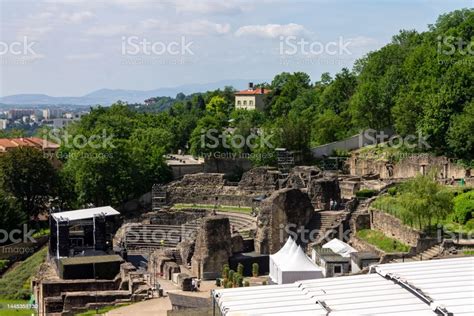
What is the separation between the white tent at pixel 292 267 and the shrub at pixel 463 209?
8603mm

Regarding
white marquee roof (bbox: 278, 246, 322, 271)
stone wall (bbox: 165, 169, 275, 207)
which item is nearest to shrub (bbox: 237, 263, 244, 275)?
white marquee roof (bbox: 278, 246, 322, 271)

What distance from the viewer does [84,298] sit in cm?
3797

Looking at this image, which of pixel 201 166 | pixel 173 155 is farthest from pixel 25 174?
pixel 173 155

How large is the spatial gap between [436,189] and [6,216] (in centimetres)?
3561

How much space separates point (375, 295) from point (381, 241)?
19.7 metres

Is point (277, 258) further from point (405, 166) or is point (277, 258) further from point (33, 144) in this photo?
point (33, 144)

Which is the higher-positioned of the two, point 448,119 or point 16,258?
point 448,119

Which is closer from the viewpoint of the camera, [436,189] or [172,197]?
[436,189]

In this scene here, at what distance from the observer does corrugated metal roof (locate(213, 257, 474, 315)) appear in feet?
76.3

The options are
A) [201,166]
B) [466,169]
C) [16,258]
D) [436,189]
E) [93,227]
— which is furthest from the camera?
[201,166]

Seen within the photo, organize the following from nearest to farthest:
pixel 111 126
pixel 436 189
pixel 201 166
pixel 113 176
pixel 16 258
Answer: pixel 436 189 → pixel 16 258 → pixel 113 176 → pixel 201 166 → pixel 111 126

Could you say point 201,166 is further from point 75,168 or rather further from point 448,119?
point 448,119

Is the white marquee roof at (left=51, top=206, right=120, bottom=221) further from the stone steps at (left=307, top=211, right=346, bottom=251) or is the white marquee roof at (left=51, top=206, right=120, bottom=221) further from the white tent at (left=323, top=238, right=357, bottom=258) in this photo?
the white tent at (left=323, top=238, right=357, bottom=258)

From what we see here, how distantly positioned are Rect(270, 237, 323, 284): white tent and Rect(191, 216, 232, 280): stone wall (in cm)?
616
